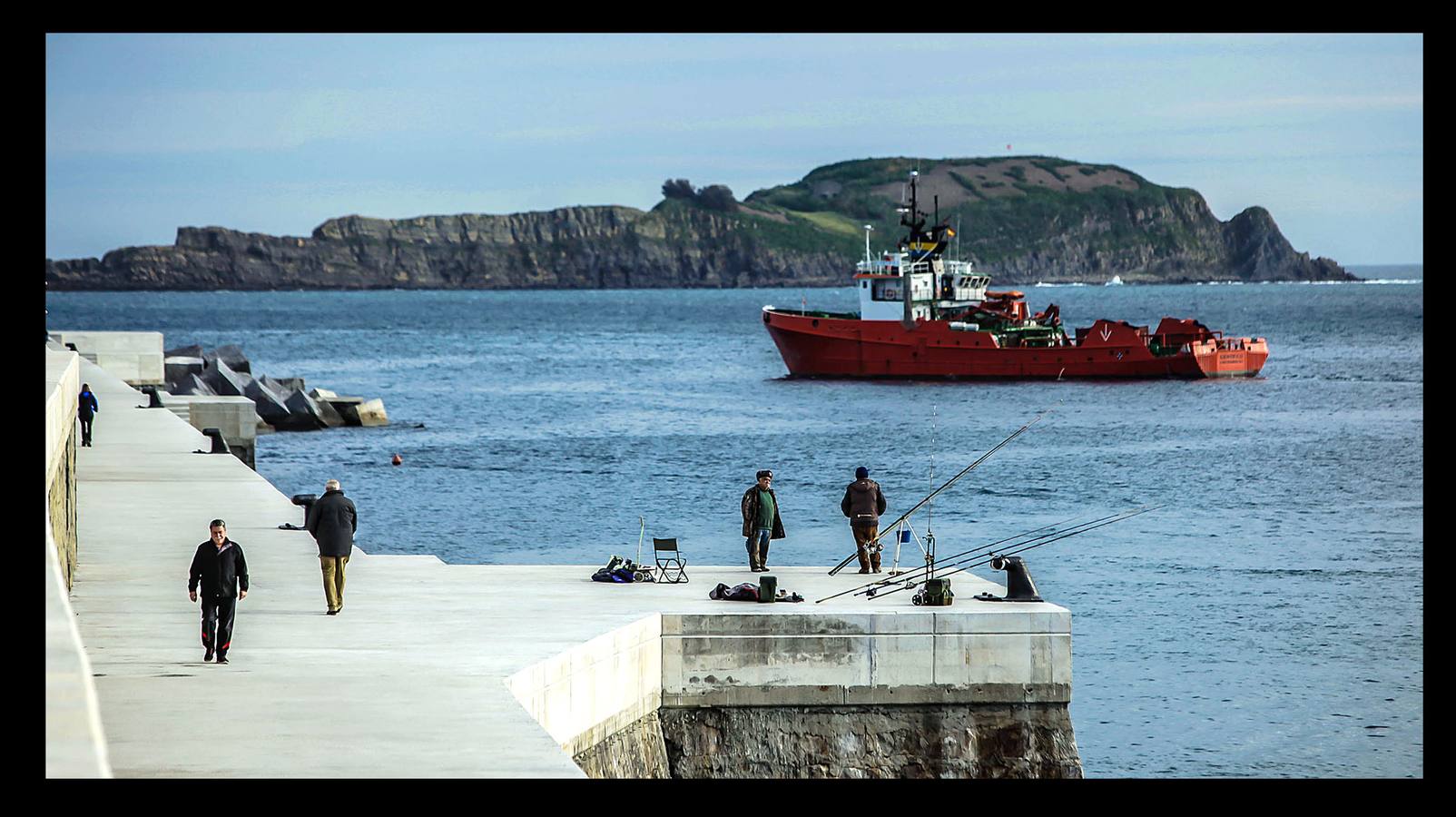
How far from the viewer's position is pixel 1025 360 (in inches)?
3184

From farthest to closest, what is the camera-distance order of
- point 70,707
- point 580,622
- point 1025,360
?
point 1025,360, point 580,622, point 70,707

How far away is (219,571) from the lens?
13461 mm

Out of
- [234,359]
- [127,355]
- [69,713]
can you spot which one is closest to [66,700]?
[69,713]

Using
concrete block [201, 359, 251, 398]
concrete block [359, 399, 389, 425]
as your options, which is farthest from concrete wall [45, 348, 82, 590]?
concrete block [359, 399, 389, 425]

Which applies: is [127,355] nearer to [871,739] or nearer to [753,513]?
[753,513]

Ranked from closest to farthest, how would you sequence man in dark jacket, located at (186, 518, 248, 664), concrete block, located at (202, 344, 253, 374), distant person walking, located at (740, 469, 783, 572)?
1. man in dark jacket, located at (186, 518, 248, 664)
2. distant person walking, located at (740, 469, 783, 572)
3. concrete block, located at (202, 344, 253, 374)

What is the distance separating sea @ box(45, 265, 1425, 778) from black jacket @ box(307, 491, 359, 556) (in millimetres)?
8758

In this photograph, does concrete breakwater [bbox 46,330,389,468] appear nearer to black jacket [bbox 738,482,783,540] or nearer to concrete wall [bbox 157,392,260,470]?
concrete wall [bbox 157,392,260,470]

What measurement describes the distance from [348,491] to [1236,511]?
21201mm

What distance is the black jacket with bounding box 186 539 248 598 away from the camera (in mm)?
13453

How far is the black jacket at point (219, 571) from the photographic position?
530 inches

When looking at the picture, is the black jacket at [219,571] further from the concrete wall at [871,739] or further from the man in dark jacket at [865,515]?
the man in dark jacket at [865,515]
